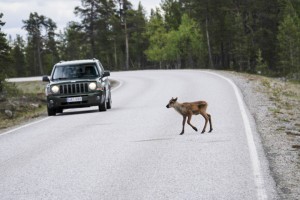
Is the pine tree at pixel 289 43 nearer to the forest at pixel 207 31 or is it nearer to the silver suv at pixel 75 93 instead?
the forest at pixel 207 31

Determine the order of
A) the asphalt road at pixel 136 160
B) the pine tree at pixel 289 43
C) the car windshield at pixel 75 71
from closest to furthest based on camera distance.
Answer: the asphalt road at pixel 136 160, the car windshield at pixel 75 71, the pine tree at pixel 289 43

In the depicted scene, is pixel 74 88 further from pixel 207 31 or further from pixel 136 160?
pixel 207 31

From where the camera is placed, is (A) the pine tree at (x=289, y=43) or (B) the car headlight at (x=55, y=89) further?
(A) the pine tree at (x=289, y=43)

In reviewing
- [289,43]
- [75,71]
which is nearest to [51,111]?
[75,71]

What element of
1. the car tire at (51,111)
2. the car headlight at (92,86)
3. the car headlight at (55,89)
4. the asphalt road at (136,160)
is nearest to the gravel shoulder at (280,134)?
the asphalt road at (136,160)

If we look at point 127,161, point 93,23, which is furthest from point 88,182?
point 93,23

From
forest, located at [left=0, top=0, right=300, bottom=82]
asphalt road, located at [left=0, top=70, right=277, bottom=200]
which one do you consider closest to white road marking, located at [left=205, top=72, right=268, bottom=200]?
asphalt road, located at [left=0, top=70, right=277, bottom=200]

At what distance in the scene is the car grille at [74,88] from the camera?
1906 cm

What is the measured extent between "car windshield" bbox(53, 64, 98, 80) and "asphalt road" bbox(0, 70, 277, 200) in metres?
3.95

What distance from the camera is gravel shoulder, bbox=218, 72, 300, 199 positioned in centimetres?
750

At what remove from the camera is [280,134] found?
12.1 metres

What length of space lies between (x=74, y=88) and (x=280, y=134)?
8981mm

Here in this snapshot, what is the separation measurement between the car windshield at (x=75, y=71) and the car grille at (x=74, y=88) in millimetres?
740

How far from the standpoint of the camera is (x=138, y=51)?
117 m
